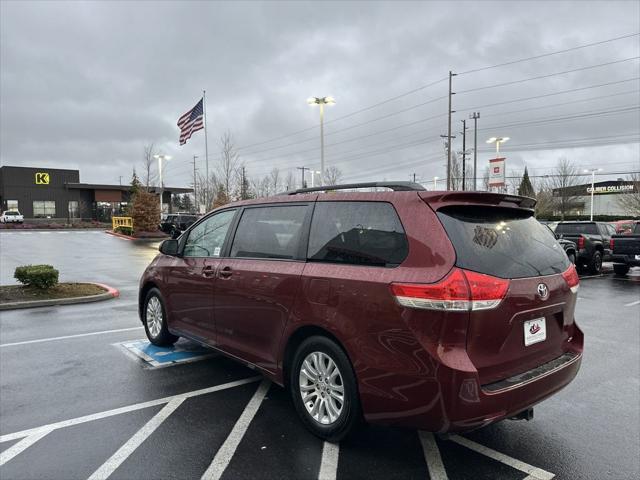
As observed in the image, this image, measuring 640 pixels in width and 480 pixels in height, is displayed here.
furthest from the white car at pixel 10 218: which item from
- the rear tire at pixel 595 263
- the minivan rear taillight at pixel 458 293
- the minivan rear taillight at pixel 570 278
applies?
the minivan rear taillight at pixel 570 278

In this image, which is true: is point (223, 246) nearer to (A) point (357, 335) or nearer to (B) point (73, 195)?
(A) point (357, 335)

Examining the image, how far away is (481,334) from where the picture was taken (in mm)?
2730

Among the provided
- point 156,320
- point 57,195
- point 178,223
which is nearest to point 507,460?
point 156,320

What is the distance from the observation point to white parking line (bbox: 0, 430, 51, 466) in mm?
3152

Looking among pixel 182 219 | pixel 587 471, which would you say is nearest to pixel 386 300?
pixel 587 471

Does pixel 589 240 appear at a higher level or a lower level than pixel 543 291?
lower

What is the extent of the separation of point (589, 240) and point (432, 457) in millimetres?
14577

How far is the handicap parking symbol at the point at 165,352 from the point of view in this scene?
5.23 m

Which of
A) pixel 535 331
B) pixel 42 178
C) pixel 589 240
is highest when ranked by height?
pixel 42 178

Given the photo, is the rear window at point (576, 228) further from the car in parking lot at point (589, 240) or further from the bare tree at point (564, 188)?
the bare tree at point (564, 188)

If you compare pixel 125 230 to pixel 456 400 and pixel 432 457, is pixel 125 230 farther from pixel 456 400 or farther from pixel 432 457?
pixel 456 400

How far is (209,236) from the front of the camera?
16.2ft

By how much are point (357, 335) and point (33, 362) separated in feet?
14.3

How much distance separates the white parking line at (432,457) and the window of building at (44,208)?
6384cm
